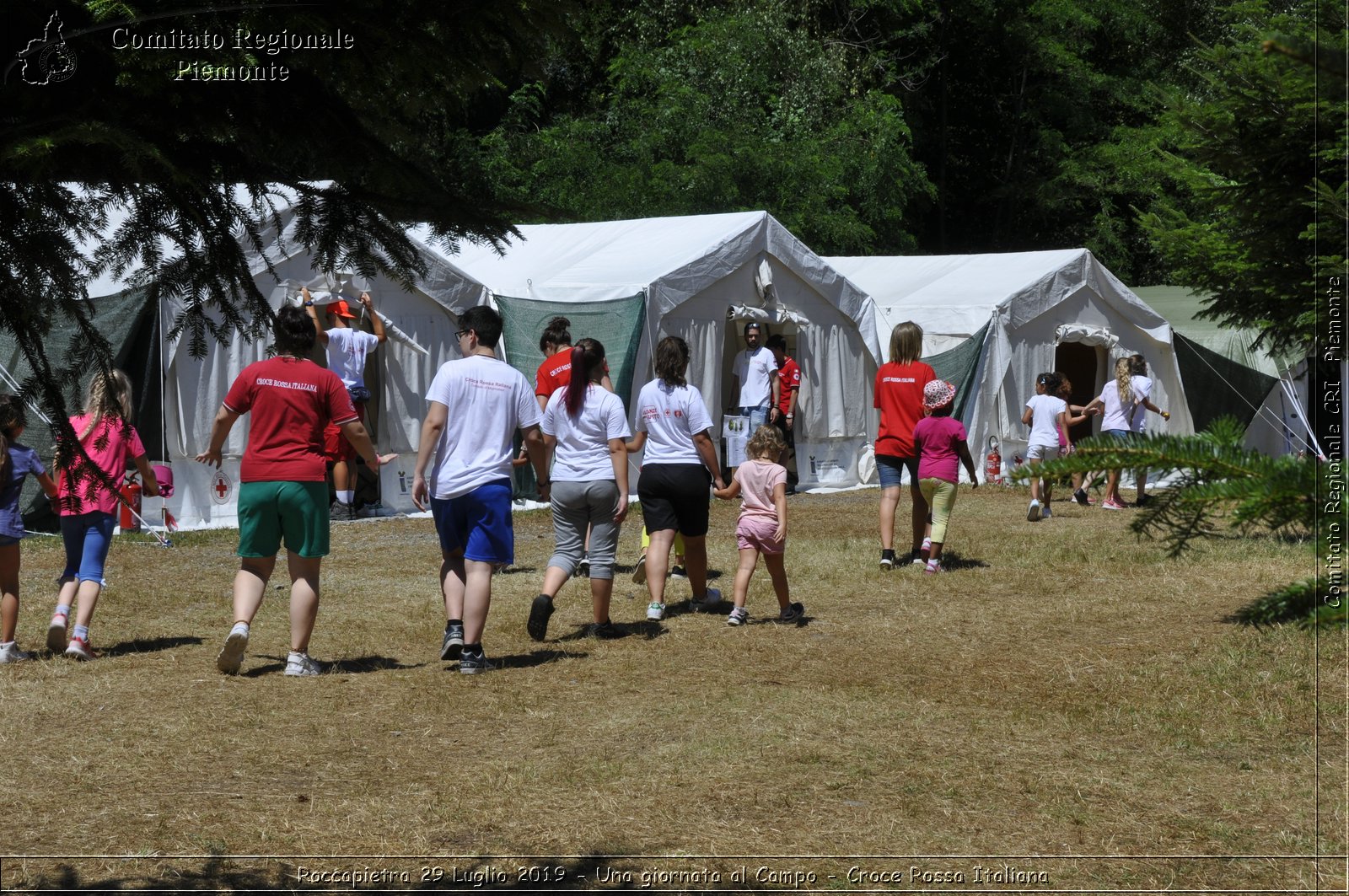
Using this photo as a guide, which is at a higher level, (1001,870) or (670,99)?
(670,99)

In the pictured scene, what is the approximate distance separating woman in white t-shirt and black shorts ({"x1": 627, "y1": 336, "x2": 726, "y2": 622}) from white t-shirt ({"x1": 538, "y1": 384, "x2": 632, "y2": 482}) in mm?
361

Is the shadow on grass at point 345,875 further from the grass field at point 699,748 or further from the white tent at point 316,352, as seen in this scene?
the white tent at point 316,352

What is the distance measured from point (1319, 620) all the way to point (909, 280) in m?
18.0

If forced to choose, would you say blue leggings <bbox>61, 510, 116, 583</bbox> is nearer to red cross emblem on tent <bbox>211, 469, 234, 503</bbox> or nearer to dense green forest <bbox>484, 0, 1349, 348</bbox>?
red cross emblem on tent <bbox>211, 469, 234, 503</bbox>

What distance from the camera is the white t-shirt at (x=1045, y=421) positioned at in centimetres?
1404

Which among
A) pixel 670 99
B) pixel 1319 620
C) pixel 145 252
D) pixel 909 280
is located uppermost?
pixel 670 99

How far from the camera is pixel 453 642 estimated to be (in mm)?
6621

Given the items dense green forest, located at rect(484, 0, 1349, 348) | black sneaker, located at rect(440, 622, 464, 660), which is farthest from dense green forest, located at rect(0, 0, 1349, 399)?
black sneaker, located at rect(440, 622, 464, 660)

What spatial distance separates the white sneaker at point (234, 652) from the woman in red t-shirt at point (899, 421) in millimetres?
4889

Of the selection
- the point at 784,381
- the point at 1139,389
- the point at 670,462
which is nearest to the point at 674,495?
the point at 670,462

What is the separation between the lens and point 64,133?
2.48 meters

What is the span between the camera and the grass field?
4039mm

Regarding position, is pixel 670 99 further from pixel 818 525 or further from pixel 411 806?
pixel 411 806

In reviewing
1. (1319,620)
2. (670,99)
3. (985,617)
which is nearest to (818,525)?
(985,617)
